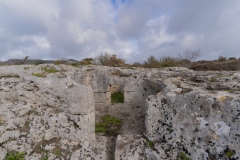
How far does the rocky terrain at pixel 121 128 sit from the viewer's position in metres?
4.45

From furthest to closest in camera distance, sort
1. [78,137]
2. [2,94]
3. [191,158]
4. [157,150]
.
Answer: [2,94]
[78,137]
[157,150]
[191,158]

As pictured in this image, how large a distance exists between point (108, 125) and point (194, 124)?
3382 mm

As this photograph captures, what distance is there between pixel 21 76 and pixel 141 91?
195 inches

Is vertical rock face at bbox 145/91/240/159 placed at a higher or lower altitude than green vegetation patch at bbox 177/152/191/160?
higher

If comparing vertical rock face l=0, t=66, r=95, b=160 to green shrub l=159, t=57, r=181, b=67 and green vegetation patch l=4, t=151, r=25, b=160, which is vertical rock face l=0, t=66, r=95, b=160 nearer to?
green vegetation patch l=4, t=151, r=25, b=160

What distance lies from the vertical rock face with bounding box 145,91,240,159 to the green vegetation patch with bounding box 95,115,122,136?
1906 millimetres

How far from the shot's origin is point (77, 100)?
579cm

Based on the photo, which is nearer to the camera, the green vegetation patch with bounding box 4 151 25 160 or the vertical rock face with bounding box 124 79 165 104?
the green vegetation patch with bounding box 4 151 25 160

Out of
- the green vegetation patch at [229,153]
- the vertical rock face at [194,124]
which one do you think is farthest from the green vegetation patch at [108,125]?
the green vegetation patch at [229,153]

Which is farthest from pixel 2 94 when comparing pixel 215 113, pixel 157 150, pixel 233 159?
pixel 233 159

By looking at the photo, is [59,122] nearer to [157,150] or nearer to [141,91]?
[157,150]

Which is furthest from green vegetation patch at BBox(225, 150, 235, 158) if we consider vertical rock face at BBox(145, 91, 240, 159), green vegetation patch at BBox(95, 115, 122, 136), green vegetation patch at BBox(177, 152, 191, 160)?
green vegetation patch at BBox(95, 115, 122, 136)

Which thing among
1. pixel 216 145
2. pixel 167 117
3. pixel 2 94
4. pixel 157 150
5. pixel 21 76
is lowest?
pixel 157 150

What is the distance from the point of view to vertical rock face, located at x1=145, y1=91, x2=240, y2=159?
4.29 m
